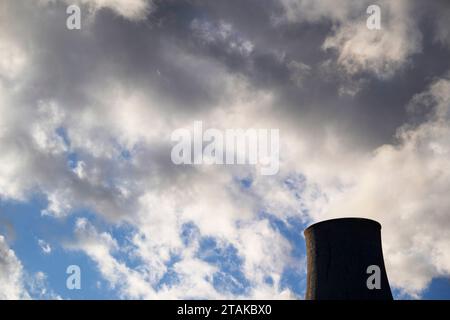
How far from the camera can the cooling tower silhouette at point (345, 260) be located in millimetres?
9367

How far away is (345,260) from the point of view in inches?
379

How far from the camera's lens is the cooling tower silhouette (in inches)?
369

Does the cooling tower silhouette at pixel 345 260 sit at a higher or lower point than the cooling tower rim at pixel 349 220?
lower

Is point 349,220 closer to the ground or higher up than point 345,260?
higher up

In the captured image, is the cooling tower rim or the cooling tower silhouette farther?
the cooling tower rim

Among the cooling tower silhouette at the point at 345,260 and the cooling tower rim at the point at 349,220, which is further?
the cooling tower rim at the point at 349,220
